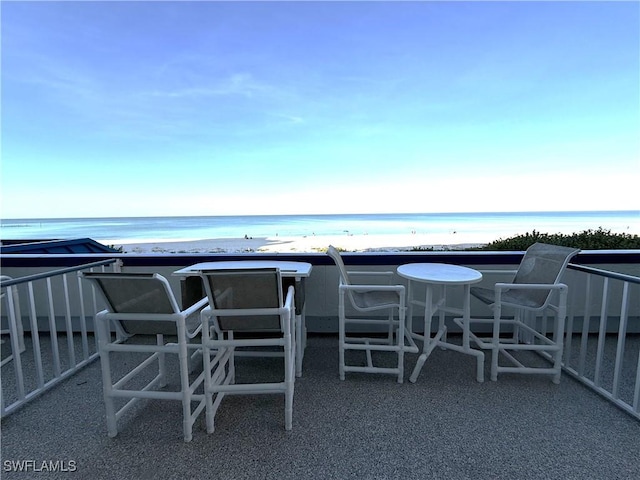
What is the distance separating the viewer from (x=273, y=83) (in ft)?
24.8

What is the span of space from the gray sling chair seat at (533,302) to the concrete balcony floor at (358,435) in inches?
7.9

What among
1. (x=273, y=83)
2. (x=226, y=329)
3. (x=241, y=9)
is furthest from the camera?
(x=273, y=83)

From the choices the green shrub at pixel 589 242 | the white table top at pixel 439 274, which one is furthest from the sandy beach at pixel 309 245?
the white table top at pixel 439 274

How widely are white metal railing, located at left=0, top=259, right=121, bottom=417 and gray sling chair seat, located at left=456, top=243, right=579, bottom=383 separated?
10.5 feet

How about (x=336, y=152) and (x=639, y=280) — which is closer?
(x=639, y=280)

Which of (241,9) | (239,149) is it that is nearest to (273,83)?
(241,9)

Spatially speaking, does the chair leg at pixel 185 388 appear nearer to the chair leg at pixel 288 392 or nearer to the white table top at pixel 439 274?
the chair leg at pixel 288 392

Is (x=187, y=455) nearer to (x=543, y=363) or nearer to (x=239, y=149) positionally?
(x=543, y=363)

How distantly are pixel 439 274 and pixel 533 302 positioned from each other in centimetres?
83

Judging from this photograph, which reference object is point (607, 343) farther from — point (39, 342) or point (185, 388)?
point (39, 342)

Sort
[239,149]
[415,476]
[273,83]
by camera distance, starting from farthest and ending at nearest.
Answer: [239,149] → [273,83] → [415,476]

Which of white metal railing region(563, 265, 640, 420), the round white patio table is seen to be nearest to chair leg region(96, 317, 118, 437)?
the round white patio table

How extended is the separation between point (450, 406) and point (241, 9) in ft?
23.4

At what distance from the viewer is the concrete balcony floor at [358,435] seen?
1.26 meters
